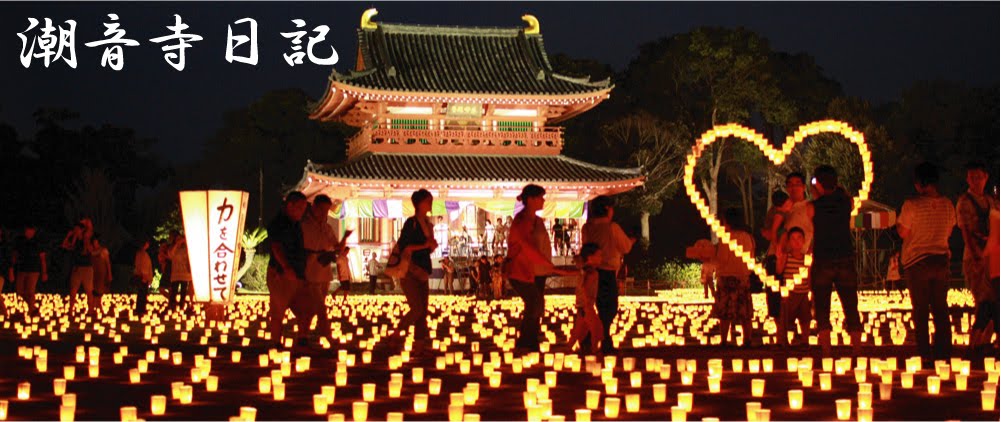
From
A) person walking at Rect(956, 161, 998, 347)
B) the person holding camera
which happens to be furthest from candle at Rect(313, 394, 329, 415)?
the person holding camera

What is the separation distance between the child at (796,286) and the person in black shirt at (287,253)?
412 cm

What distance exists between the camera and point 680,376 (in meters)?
9.56

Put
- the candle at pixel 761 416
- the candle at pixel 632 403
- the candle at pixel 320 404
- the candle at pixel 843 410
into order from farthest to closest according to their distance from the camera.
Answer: the candle at pixel 632 403 < the candle at pixel 320 404 < the candle at pixel 843 410 < the candle at pixel 761 416

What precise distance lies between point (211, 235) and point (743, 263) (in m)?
6.16

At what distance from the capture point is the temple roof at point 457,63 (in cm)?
3616

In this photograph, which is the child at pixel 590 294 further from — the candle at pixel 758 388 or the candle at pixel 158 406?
the candle at pixel 158 406

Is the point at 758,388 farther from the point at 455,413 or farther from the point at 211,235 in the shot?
the point at 211,235

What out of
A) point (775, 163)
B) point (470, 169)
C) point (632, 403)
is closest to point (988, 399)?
point (632, 403)

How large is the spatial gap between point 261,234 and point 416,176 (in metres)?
5.20

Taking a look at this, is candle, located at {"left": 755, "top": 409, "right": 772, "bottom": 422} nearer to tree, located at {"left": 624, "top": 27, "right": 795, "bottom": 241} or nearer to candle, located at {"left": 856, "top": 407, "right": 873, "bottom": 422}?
candle, located at {"left": 856, "top": 407, "right": 873, "bottom": 422}

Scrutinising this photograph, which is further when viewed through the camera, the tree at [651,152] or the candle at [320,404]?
the tree at [651,152]

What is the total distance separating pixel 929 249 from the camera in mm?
10008

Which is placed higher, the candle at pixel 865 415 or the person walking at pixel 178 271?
the person walking at pixel 178 271

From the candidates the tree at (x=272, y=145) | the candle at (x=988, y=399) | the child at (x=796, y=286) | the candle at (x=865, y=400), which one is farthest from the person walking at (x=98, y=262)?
the tree at (x=272, y=145)
